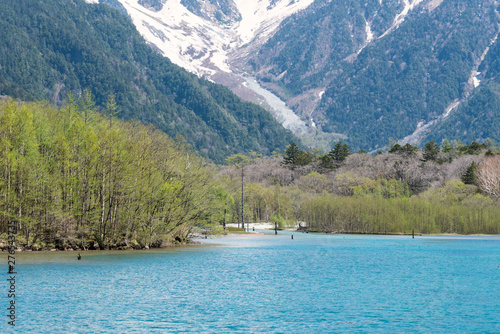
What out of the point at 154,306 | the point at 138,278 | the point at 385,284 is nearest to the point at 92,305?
the point at 154,306

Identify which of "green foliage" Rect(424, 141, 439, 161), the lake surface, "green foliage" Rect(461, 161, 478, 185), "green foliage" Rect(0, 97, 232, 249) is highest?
"green foliage" Rect(424, 141, 439, 161)

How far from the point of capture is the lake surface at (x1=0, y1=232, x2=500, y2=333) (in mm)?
29844

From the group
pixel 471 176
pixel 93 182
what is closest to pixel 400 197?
pixel 471 176

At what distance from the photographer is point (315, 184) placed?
7500 inches

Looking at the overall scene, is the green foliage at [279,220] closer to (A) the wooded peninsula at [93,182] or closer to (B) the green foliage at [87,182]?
(A) the wooded peninsula at [93,182]

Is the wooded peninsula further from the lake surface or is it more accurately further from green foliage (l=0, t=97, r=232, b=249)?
the lake surface

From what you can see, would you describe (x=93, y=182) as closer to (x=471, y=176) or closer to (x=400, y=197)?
(x=400, y=197)

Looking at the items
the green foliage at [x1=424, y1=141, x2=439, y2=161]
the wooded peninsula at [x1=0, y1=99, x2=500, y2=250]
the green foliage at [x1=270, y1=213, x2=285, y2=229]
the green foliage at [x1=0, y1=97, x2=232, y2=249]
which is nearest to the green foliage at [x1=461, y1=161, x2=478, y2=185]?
the green foliage at [x1=424, y1=141, x2=439, y2=161]

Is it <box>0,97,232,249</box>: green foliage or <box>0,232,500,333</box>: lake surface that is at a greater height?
<box>0,97,232,249</box>: green foliage

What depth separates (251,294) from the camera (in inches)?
1545

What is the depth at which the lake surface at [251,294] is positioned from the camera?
29.8 metres

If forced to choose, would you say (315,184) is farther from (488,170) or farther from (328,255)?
(328,255)

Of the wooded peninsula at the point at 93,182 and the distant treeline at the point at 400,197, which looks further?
the distant treeline at the point at 400,197

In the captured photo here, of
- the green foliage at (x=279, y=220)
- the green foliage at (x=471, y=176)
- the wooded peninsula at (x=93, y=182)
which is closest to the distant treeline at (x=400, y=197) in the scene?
the green foliage at (x=471, y=176)
